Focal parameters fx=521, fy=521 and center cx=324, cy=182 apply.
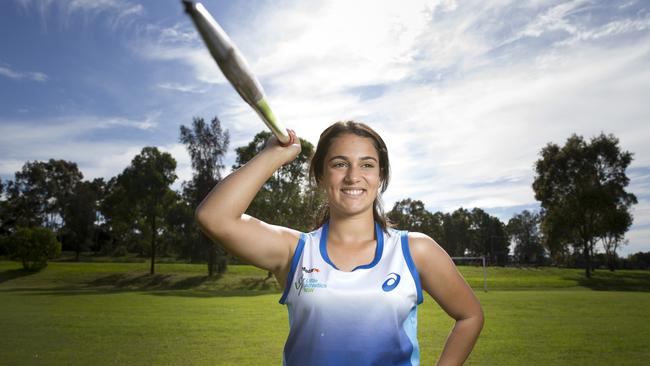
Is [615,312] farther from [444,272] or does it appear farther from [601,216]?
[601,216]

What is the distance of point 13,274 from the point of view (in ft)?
172

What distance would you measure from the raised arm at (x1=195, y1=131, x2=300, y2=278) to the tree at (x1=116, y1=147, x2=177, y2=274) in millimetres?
58840

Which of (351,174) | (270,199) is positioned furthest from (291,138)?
(270,199)

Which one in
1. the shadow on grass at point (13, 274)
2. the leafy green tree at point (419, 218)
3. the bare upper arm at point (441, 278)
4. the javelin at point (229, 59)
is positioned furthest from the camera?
the leafy green tree at point (419, 218)

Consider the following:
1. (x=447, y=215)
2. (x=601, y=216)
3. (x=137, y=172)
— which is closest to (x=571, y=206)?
(x=601, y=216)

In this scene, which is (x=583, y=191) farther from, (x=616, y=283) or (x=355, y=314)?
(x=355, y=314)

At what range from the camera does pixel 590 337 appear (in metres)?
13.6

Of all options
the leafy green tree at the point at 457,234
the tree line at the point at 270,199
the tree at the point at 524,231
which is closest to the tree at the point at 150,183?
the tree line at the point at 270,199

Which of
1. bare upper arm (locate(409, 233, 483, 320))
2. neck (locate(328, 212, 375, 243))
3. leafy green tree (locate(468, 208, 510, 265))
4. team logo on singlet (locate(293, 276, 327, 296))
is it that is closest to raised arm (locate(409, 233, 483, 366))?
bare upper arm (locate(409, 233, 483, 320))

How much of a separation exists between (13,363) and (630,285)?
55.8 metres

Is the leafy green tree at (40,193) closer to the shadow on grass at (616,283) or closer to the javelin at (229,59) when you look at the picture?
the shadow on grass at (616,283)

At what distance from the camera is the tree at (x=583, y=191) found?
59.2 m

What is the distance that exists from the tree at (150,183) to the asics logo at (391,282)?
59223 millimetres

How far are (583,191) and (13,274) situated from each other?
2443 inches
